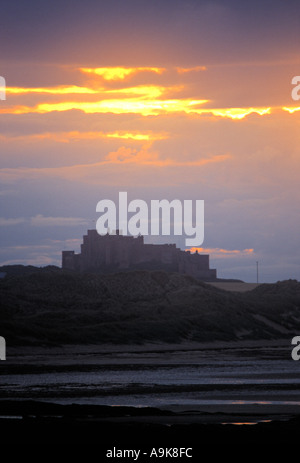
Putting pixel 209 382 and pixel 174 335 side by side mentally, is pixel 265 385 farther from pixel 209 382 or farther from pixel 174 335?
pixel 174 335

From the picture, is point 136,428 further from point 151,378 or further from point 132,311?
point 132,311

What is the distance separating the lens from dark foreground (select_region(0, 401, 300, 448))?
19875 millimetres

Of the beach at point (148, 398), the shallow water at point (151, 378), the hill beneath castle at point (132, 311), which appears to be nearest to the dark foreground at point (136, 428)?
the beach at point (148, 398)

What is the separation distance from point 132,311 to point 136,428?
6328 cm

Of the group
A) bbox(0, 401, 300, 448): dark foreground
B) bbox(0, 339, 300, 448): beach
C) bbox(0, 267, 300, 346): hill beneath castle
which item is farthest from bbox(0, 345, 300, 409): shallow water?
bbox(0, 267, 300, 346): hill beneath castle

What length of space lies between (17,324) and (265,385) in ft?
107

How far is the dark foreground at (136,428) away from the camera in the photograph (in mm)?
19875

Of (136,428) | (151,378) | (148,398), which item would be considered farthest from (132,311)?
(136,428)

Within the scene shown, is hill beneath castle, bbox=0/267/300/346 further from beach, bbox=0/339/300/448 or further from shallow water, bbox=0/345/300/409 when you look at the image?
beach, bbox=0/339/300/448

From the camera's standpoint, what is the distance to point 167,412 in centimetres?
2561

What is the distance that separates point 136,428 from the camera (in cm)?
2155

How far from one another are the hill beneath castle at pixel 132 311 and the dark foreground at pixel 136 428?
122ft

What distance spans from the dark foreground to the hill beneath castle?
37.2 meters

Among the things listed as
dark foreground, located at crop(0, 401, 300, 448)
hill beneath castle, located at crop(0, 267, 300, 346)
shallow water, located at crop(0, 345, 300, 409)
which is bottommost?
dark foreground, located at crop(0, 401, 300, 448)
